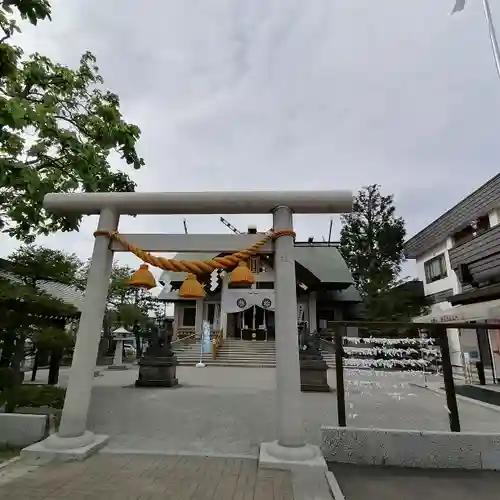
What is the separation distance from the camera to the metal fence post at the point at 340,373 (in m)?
4.73

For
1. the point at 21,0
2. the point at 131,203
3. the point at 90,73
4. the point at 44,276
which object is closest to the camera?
the point at 21,0

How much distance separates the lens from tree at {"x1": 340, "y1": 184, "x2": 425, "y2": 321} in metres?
21.2

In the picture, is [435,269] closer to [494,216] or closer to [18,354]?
[494,216]

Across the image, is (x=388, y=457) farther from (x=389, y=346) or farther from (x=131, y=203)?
(x=131, y=203)

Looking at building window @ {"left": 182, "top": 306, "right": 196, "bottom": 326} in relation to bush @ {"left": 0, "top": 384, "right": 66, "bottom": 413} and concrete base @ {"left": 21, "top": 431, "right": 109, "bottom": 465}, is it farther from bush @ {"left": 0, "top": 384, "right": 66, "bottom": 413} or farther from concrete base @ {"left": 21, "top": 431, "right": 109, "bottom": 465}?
concrete base @ {"left": 21, "top": 431, "right": 109, "bottom": 465}

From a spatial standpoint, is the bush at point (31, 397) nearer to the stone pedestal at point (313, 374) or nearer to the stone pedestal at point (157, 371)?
the stone pedestal at point (157, 371)

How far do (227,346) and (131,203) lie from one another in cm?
1635

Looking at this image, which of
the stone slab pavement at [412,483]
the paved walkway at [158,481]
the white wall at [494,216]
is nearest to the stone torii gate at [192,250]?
the paved walkway at [158,481]

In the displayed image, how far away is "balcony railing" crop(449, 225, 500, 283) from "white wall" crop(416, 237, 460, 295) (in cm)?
419

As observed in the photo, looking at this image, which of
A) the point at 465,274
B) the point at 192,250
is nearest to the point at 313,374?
the point at 465,274

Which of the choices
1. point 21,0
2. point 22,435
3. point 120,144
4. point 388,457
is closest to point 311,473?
point 388,457

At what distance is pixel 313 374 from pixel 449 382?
5.99 meters

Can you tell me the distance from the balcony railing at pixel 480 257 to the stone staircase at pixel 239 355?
794 cm

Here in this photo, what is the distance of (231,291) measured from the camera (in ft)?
72.6
